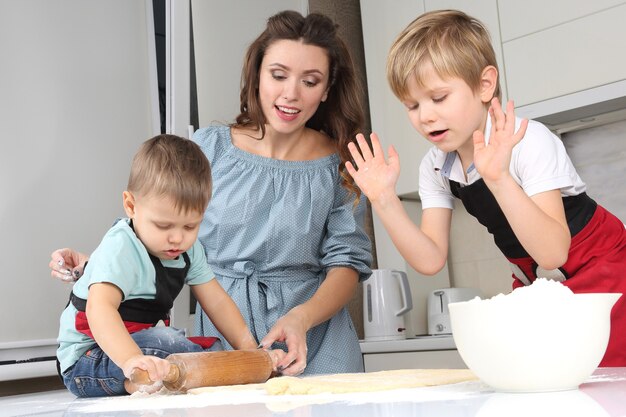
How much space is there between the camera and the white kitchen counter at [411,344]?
2352 mm

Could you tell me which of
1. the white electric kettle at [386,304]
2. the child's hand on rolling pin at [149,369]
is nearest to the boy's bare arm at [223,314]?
the child's hand on rolling pin at [149,369]

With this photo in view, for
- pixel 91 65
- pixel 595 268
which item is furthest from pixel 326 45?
pixel 91 65

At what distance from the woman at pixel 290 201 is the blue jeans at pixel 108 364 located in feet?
Answer: 1.62

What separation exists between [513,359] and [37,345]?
75.0 inches

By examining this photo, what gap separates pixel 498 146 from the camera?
100cm

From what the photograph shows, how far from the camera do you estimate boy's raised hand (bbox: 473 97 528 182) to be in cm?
100

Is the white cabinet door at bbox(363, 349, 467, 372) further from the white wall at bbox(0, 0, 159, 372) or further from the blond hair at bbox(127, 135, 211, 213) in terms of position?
the blond hair at bbox(127, 135, 211, 213)

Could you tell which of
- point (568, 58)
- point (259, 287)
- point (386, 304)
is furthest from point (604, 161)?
point (259, 287)

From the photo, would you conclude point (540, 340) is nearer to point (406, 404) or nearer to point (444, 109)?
point (406, 404)

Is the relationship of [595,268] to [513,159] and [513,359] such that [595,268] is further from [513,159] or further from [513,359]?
[513,359]

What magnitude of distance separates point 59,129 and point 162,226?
1409 millimetres

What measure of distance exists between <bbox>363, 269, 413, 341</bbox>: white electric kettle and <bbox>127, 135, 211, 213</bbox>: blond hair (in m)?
1.58

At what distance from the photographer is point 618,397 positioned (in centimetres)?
60

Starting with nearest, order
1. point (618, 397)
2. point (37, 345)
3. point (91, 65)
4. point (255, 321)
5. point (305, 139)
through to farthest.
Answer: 1. point (618, 397)
2. point (255, 321)
3. point (305, 139)
4. point (37, 345)
5. point (91, 65)
